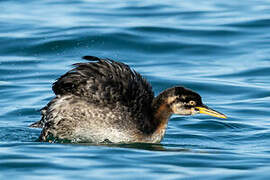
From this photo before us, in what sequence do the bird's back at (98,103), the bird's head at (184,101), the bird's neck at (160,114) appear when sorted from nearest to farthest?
the bird's back at (98,103)
the bird's head at (184,101)
the bird's neck at (160,114)

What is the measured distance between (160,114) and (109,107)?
0.90m

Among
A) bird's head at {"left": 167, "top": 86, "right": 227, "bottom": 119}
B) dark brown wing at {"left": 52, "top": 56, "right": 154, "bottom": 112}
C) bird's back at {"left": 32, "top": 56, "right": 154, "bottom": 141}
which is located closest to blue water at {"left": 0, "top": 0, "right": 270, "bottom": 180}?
bird's back at {"left": 32, "top": 56, "right": 154, "bottom": 141}

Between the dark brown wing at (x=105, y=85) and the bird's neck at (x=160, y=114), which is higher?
the dark brown wing at (x=105, y=85)

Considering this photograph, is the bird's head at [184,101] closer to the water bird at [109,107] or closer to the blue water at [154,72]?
the water bird at [109,107]

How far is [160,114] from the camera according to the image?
1095cm

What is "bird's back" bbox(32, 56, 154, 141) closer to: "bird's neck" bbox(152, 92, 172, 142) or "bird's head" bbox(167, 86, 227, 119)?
"bird's neck" bbox(152, 92, 172, 142)

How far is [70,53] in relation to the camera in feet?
60.6

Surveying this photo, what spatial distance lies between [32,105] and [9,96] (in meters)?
0.87

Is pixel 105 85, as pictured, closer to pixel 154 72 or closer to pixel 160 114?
pixel 160 114

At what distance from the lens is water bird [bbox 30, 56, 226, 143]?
34.1 feet

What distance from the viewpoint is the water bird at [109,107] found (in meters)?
10.4

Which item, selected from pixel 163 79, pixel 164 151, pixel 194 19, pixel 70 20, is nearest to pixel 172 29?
pixel 194 19

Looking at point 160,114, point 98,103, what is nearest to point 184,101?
point 160,114

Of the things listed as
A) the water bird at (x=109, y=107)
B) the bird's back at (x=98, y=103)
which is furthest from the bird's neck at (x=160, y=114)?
the bird's back at (x=98, y=103)
